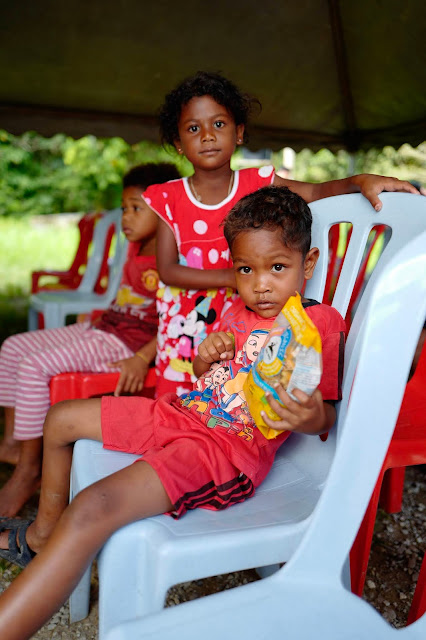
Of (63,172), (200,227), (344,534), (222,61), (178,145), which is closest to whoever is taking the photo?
(344,534)

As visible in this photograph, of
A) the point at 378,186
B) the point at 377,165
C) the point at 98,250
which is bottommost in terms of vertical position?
the point at 98,250

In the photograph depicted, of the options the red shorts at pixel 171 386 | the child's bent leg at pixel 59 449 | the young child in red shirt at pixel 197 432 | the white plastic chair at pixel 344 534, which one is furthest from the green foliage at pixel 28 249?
the white plastic chair at pixel 344 534

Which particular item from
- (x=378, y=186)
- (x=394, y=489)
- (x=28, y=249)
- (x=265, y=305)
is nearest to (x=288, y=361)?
(x=265, y=305)

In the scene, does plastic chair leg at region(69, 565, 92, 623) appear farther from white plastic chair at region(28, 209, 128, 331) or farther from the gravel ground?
white plastic chair at region(28, 209, 128, 331)

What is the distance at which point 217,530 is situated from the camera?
113cm

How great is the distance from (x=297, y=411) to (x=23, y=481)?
56.2 inches

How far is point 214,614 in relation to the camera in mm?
953

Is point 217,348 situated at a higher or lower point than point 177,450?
higher

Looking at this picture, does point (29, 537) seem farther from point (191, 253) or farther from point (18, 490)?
point (191, 253)

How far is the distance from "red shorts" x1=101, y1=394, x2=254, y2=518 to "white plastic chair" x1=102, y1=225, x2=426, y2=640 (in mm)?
254

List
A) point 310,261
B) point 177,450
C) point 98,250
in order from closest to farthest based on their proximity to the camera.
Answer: point 177,450 → point 310,261 → point 98,250

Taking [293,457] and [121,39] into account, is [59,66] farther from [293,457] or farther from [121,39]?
[293,457]

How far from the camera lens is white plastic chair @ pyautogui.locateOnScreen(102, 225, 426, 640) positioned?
0.93 metres

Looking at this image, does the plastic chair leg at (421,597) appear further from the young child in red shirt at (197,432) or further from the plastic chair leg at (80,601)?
the plastic chair leg at (80,601)
